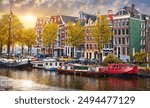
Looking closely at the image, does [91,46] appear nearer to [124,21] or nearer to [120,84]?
[124,21]

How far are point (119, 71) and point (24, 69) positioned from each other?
4.20 m

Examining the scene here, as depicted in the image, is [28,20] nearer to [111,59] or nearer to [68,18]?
[68,18]

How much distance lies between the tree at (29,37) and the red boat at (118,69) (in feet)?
9.96

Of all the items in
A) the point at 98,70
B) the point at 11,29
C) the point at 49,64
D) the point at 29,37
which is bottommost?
the point at 98,70

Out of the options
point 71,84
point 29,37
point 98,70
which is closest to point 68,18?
point 29,37

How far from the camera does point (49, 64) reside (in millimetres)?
16094

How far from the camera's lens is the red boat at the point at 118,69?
13.4 m

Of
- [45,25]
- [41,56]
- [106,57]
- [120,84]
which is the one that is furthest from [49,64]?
[120,84]

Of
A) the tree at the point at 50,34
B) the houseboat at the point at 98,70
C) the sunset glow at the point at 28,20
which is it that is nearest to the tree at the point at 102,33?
the houseboat at the point at 98,70

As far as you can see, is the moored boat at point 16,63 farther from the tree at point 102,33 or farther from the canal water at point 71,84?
the tree at point 102,33

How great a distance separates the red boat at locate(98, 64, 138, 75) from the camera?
13406 millimetres

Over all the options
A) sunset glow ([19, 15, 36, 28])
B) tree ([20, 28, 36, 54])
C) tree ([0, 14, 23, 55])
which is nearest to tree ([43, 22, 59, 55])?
tree ([20, 28, 36, 54])

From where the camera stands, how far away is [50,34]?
16.5 metres

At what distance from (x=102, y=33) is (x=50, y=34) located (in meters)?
2.52
